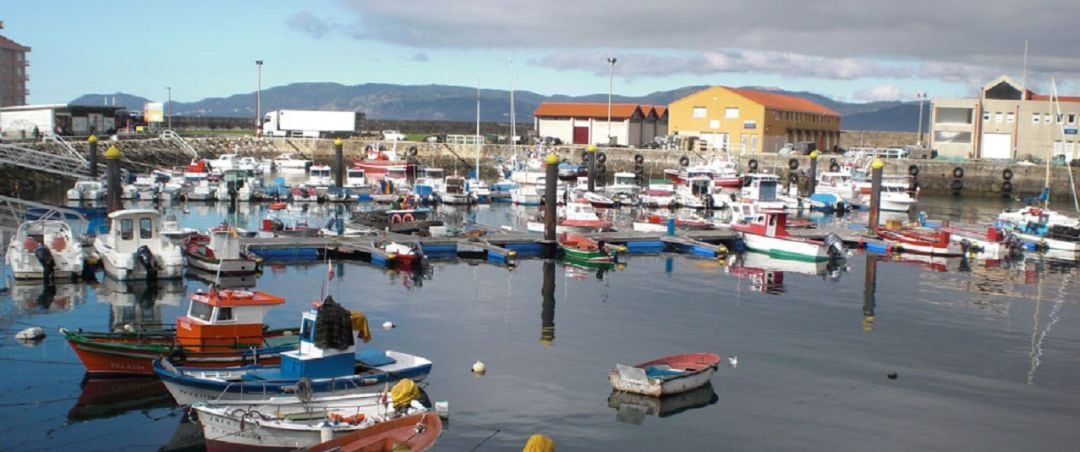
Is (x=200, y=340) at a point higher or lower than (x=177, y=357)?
higher

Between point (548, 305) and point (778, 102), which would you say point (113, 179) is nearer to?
point (548, 305)

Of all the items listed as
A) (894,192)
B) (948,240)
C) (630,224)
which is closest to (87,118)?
(630,224)

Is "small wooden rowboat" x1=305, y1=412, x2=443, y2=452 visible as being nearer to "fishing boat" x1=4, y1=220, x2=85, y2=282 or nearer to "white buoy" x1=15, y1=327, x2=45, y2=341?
"white buoy" x1=15, y1=327, x2=45, y2=341

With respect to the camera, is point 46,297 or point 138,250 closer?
point 46,297

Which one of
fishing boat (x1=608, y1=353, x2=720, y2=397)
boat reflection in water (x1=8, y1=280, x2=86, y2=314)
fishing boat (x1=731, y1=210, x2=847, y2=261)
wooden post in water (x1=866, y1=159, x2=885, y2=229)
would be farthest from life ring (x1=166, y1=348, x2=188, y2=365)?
wooden post in water (x1=866, y1=159, x2=885, y2=229)

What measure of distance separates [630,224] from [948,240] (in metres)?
16.6

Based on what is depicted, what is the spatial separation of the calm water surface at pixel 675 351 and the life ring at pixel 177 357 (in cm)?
Result: 94

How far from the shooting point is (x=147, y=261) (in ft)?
111

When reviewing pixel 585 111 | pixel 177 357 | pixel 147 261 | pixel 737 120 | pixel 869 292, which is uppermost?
pixel 585 111

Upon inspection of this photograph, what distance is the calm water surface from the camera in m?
20.4

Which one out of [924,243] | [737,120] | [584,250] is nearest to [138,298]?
[584,250]

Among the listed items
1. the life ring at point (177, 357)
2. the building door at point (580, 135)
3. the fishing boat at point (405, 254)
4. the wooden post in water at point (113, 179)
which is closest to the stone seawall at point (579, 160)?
the building door at point (580, 135)

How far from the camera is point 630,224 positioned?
5669cm

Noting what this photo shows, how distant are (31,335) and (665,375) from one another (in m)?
15.1
